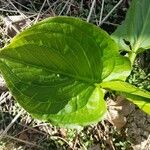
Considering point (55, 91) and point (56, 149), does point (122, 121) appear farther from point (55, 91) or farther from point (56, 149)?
point (55, 91)

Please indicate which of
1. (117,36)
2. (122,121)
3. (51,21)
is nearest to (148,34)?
(117,36)

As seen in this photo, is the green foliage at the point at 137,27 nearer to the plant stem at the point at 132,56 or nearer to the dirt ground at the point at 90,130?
the plant stem at the point at 132,56

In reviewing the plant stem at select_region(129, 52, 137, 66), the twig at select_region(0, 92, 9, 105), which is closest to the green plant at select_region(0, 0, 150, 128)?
the plant stem at select_region(129, 52, 137, 66)

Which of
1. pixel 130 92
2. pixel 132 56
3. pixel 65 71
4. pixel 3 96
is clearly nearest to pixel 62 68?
pixel 65 71

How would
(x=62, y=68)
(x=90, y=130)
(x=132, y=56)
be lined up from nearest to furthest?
(x=62, y=68), (x=132, y=56), (x=90, y=130)

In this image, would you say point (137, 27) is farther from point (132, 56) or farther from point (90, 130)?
point (90, 130)

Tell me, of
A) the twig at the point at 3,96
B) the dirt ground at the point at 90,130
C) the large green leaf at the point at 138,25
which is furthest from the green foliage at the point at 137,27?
the twig at the point at 3,96
